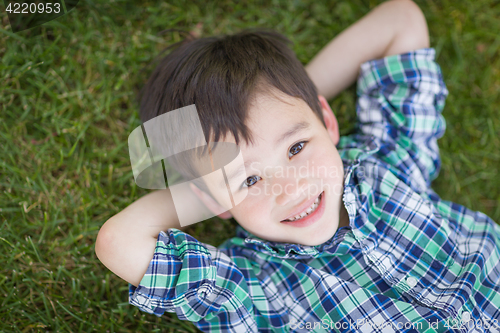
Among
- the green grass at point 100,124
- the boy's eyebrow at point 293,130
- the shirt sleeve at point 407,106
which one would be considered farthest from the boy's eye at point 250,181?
the shirt sleeve at point 407,106

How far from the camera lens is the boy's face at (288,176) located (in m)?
1.27

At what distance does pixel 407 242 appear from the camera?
1.43 metres

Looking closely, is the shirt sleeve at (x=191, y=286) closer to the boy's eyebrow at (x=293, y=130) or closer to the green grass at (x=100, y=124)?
the green grass at (x=100, y=124)

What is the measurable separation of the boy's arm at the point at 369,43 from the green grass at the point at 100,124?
0.16 m

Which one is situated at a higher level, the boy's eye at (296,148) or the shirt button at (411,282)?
the boy's eye at (296,148)

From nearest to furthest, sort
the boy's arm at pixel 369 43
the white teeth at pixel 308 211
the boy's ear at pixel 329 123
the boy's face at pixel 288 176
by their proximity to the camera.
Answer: the boy's face at pixel 288 176 < the white teeth at pixel 308 211 < the boy's ear at pixel 329 123 < the boy's arm at pixel 369 43

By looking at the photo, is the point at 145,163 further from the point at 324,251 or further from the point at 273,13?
the point at 273,13

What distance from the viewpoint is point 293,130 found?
1.30 m

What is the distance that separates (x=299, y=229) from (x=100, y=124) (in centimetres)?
109

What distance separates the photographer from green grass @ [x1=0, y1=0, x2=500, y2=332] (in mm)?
1587

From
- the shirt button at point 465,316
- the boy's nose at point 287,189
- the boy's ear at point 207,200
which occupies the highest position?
the boy's nose at point 287,189

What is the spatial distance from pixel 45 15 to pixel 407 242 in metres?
1.89

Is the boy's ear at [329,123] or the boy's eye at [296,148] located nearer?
the boy's eye at [296,148]

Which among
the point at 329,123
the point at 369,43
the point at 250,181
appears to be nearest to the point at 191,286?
the point at 250,181
